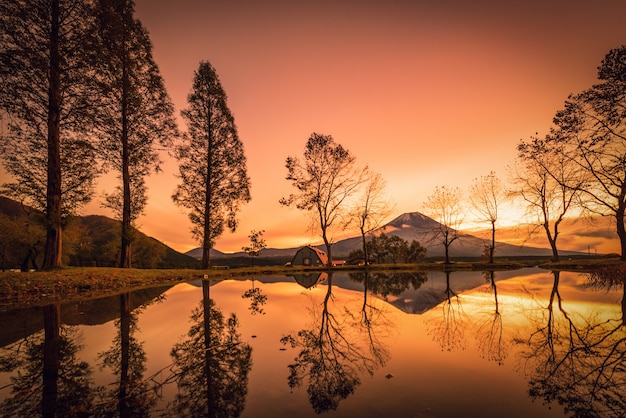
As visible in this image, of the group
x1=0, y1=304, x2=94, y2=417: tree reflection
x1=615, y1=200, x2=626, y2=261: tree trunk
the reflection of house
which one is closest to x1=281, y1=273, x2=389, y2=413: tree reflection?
x1=0, y1=304, x2=94, y2=417: tree reflection

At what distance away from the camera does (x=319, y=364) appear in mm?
3764

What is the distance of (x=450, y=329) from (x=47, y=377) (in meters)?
6.32

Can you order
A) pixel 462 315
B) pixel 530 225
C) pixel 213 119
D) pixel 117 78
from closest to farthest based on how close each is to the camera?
pixel 462 315 < pixel 117 78 < pixel 213 119 < pixel 530 225

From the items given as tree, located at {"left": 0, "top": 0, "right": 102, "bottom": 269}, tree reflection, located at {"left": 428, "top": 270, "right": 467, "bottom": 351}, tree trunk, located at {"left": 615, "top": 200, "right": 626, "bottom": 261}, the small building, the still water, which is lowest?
the small building

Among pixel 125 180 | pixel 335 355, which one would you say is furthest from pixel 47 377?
pixel 125 180

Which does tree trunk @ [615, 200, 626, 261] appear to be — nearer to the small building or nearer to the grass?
the grass

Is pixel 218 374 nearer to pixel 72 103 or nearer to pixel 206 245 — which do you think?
pixel 72 103

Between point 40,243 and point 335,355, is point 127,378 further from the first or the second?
point 40,243

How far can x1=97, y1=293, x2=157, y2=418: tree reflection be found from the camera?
259cm

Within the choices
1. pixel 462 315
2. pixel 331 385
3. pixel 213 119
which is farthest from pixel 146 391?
pixel 213 119

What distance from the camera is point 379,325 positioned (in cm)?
589

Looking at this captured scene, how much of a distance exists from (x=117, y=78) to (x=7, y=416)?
20.3 m

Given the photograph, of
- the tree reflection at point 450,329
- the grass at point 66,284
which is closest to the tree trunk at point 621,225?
the tree reflection at point 450,329

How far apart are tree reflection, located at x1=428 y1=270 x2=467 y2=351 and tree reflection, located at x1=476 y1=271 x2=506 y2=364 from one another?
0.29 metres
